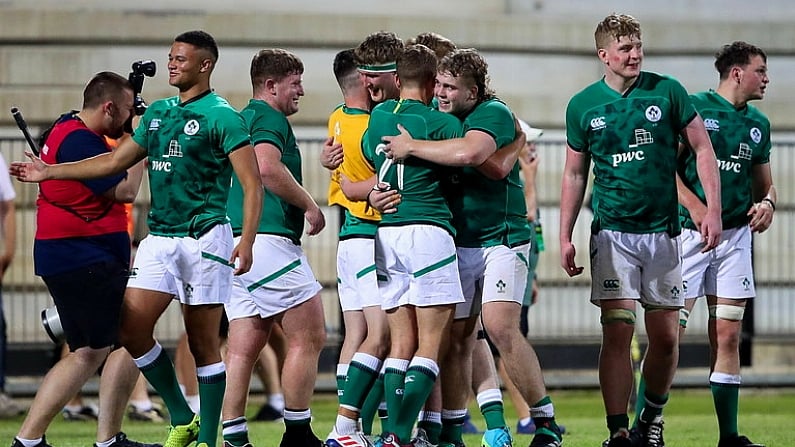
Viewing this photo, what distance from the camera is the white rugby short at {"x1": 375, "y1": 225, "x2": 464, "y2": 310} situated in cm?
830

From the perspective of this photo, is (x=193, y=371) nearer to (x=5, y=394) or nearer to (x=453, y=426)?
(x=5, y=394)

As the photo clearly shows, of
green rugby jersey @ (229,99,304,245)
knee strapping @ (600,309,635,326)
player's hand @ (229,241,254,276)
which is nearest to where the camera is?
player's hand @ (229,241,254,276)

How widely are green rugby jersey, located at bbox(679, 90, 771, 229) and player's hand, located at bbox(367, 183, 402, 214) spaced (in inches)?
82.1

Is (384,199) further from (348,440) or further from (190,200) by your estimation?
(348,440)

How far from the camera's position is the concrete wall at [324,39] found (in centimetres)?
1524

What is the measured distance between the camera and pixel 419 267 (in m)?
8.30

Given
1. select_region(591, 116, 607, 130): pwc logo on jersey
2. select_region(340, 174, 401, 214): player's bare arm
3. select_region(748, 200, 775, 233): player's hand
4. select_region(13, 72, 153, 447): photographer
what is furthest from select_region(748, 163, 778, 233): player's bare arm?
select_region(13, 72, 153, 447): photographer

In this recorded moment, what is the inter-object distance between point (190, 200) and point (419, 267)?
1200 mm

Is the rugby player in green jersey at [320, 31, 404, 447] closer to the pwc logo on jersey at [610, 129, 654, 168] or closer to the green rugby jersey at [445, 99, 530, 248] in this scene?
the green rugby jersey at [445, 99, 530, 248]

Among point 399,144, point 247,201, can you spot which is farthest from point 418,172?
point 247,201

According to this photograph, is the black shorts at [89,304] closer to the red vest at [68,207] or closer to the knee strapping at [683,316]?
the red vest at [68,207]

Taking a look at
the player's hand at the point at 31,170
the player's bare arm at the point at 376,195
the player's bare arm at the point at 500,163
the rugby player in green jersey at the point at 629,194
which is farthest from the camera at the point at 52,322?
the rugby player in green jersey at the point at 629,194

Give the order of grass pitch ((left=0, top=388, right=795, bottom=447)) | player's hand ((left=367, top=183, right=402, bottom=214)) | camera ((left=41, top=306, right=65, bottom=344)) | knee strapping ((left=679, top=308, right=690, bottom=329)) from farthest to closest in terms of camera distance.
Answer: grass pitch ((left=0, top=388, right=795, bottom=447))
knee strapping ((left=679, top=308, right=690, bottom=329))
camera ((left=41, top=306, right=65, bottom=344))
player's hand ((left=367, top=183, right=402, bottom=214))

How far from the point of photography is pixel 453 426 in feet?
29.5
